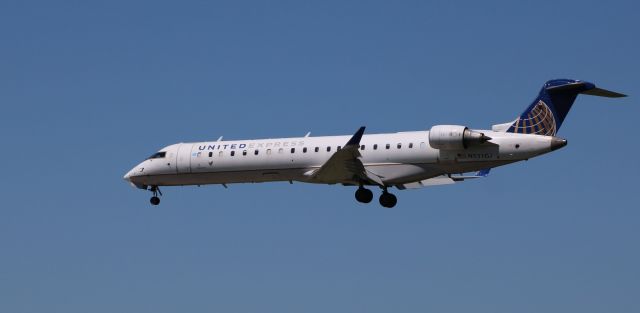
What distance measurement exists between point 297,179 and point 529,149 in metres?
8.59

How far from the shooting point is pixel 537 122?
154ft

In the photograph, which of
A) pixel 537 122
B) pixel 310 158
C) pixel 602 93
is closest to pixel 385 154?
pixel 310 158

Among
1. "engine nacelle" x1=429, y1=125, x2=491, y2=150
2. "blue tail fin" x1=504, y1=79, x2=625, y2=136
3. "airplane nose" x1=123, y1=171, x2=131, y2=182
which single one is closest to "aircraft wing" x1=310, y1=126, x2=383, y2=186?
"engine nacelle" x1=429, y1=125, x2=491, y2=150

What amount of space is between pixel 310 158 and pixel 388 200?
3182 millimetres

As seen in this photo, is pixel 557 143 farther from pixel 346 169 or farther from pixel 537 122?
pixel 346 169

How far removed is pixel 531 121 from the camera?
47125 millimetres

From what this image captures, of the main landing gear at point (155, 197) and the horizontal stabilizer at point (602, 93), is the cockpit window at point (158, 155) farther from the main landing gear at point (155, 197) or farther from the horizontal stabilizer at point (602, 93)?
the horizontal stabilizer at point (602, 93)

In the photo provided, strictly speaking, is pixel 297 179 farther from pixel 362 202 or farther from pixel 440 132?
pixel 440 132

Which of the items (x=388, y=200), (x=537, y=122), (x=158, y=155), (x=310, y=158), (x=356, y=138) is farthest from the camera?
(x=158, y=155)

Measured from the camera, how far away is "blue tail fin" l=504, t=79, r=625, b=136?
153ft

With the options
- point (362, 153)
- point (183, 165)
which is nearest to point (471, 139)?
point (362, 153)

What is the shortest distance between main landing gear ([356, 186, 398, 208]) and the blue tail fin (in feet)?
16.4

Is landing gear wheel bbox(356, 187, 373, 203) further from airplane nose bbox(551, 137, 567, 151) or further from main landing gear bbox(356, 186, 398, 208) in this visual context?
airplane nose bbox(551, 137, 567, 151)

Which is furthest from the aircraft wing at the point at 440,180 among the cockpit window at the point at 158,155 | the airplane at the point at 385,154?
the cockpit window at the point at 158,155
